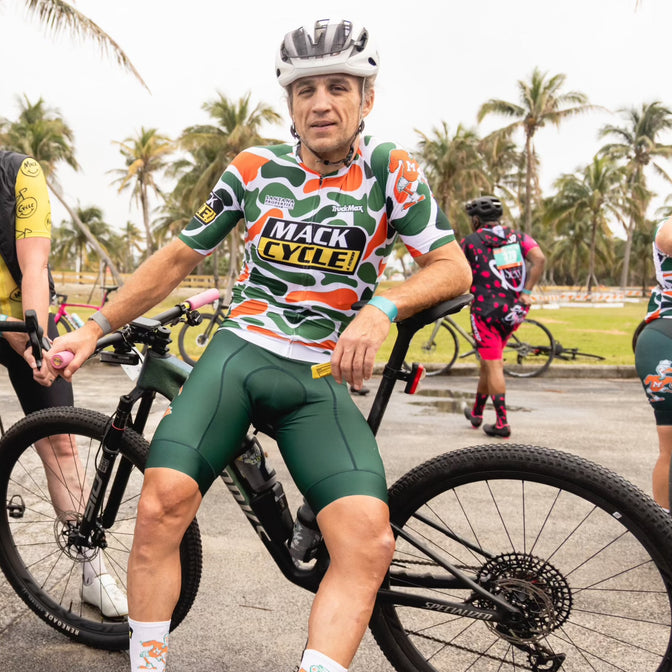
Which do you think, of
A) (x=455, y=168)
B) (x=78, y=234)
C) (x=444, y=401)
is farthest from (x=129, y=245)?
(x=444, y=401)

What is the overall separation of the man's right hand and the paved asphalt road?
1.11m

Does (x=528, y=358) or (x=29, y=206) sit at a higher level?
(x=29, y=206)

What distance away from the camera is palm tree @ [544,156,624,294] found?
53.8m

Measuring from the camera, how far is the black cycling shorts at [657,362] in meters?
2.80

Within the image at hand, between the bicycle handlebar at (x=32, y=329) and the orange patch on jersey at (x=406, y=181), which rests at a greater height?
the orange patch on jersey at (x=406, y=181)

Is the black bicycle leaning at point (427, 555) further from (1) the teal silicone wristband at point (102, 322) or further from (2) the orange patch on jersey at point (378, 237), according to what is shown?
(2) the orange patch on jersey at point (378, 237)

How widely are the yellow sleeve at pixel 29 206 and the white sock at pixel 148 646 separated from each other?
1.54 metres

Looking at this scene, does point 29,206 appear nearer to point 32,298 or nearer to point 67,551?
point 32,298

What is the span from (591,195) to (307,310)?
190ft

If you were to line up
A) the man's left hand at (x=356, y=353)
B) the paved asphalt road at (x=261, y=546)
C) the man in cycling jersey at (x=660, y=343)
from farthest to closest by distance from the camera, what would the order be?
1. the man in cycling jersey at (x=660, y=343)
2. the paved asphalt road at (x=261, y=546)
3. the man's left hand at (x=356, y=353)

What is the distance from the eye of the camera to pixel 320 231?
1.93 meters

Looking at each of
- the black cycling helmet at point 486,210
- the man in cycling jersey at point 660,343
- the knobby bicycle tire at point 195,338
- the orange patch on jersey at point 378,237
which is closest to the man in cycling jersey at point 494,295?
the black cycling helmet at point 486,210

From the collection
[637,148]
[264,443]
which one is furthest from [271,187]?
[637,148]

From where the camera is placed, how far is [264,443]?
526cm
